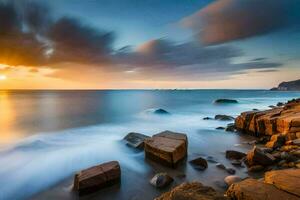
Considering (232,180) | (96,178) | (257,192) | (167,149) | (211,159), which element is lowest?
(211,159)

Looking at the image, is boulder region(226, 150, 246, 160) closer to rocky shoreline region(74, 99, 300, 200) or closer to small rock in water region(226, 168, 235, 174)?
A: rocky shoreline region(74, 99, 300, 200)

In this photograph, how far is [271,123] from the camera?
9.80 metres

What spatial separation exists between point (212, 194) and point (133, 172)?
3.54 m

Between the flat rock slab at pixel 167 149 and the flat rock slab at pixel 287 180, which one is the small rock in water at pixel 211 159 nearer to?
the flat rock slab at pixel 167 149

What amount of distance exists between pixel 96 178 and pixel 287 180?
14.3ft

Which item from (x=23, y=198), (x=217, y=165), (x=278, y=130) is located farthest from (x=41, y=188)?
(x=278, y=130)

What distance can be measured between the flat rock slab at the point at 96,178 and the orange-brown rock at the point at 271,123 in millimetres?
7398

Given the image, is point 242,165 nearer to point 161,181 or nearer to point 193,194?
point 161,181

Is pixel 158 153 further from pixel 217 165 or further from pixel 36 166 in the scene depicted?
pixel 36 166

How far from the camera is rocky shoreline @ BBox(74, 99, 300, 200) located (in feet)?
11.5

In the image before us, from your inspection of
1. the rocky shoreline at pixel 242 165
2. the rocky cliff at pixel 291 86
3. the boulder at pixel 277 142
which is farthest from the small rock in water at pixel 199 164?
the rocky cliff at pixel 291 86

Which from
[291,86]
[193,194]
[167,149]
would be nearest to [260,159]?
[167,149]

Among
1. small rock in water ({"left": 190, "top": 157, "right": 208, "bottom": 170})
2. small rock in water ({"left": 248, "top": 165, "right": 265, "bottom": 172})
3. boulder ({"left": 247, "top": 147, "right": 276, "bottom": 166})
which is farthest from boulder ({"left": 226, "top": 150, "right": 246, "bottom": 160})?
small rock in water ({"left": 190, "top": 157, "right": 208, "bottom": 170})

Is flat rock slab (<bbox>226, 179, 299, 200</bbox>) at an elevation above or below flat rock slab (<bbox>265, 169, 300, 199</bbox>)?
below
